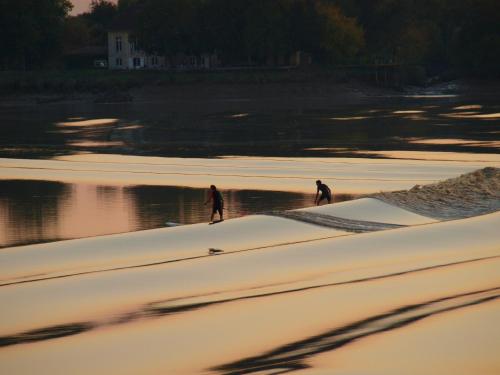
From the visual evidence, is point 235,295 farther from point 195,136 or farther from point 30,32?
point 30,32

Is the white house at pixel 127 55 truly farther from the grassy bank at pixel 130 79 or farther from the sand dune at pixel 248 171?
the sand dune at pixel 248 171

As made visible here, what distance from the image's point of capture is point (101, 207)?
35.1 meters

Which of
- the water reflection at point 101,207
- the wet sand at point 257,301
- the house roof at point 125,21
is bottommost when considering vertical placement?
the wet sand at point 257,301

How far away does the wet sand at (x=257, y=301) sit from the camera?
18.6 metres

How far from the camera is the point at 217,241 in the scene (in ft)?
92.4

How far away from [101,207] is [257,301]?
13831 millimetres

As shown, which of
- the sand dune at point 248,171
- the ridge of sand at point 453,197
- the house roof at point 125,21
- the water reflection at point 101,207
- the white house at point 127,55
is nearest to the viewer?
the water reflection at point 101,207

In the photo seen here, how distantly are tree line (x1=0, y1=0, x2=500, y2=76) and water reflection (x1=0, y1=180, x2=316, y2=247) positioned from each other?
284ft

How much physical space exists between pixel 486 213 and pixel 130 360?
16091 millimetres

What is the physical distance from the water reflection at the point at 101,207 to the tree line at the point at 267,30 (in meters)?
86.7

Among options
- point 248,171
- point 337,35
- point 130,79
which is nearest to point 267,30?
point 337,35

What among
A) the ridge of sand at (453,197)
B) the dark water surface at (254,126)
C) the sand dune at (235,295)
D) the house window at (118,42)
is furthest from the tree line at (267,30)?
the sand dune at (235,295)

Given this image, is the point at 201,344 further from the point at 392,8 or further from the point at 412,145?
the point at 392,8

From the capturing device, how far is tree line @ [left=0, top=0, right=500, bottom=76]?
127312mm
